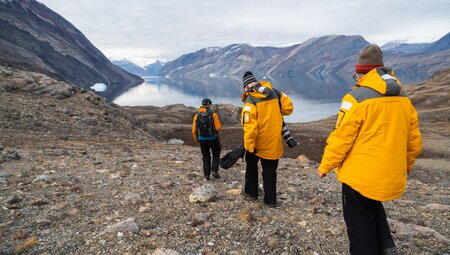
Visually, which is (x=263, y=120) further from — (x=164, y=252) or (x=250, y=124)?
(x=164, y=252)

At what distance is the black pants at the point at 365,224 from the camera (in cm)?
416

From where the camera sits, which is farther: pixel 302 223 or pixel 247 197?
pixel 247 197

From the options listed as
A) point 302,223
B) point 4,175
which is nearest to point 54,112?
point 4,175

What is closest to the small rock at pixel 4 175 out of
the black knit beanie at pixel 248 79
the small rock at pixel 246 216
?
the small rock at pixel 246 216

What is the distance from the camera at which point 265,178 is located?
687 centimetres

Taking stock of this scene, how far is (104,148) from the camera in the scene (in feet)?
47.4

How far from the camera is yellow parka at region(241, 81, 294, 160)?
6.27 metres

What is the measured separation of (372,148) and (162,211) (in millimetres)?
4322

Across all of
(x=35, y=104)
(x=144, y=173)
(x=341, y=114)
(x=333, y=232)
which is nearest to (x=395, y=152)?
(x=341, y=114)

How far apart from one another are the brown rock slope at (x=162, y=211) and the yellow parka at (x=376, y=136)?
1732mm

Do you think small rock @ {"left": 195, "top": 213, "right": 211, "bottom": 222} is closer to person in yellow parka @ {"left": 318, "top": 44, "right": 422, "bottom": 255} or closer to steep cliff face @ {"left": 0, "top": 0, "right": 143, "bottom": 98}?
person in yellow parka @ {"left": 318, "top": 44, "right": 422, "bottom": 255}

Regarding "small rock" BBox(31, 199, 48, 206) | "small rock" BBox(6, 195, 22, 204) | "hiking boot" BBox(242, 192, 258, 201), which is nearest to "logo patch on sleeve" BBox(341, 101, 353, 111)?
"hiking boot" BBox(242, 192, 258, 201)

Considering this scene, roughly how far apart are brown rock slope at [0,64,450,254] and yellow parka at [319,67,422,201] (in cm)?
173

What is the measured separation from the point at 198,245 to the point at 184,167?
620cm
